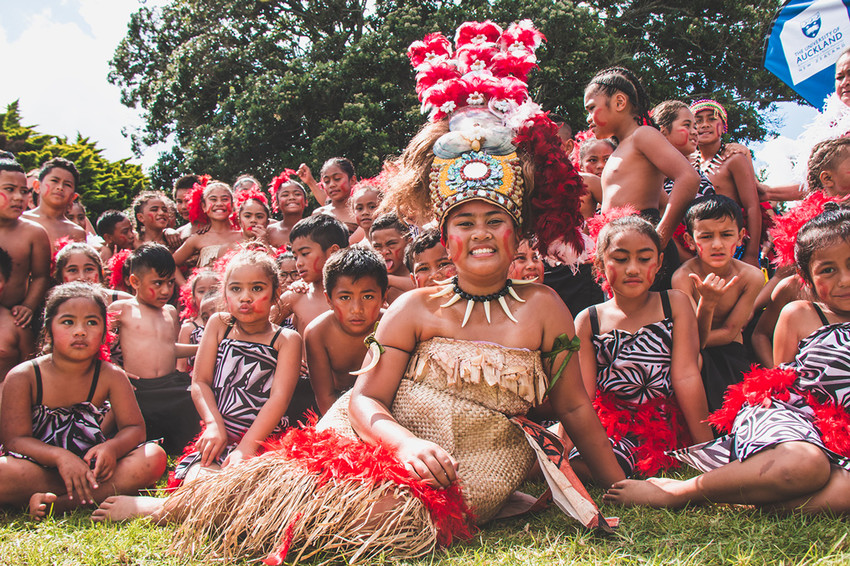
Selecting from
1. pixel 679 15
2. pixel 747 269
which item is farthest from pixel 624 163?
pixel 679 15

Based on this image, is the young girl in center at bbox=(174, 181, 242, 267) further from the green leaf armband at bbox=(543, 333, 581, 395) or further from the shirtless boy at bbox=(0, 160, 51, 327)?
the green leaf armband at bbox=(543, 333, 581, 395)

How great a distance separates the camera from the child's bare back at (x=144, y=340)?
15.6ft

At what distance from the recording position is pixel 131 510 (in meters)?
2.92

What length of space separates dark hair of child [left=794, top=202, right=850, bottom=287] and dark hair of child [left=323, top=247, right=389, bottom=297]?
2.19 meters

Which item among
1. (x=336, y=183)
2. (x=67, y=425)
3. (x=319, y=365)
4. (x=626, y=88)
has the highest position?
(x=626, y=88)

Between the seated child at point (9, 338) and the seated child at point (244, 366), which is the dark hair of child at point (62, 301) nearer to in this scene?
the seated child at point (244, 366)

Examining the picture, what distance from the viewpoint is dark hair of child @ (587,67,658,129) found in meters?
4.68

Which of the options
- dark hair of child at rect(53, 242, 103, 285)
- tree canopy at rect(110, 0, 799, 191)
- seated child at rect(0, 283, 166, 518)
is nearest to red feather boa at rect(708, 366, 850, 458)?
seated child at rect(0, 283, 166, 518)

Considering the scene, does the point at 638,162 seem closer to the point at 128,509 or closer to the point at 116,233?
the point at 128,509

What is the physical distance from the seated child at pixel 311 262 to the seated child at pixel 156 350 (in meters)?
0.90

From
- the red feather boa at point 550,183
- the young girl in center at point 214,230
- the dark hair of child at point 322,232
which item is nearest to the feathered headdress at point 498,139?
the red feather boa at point 550,183

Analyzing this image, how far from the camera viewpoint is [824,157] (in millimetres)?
3932

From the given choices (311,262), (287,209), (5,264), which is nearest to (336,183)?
(287,209)

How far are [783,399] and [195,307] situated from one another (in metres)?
4.48
